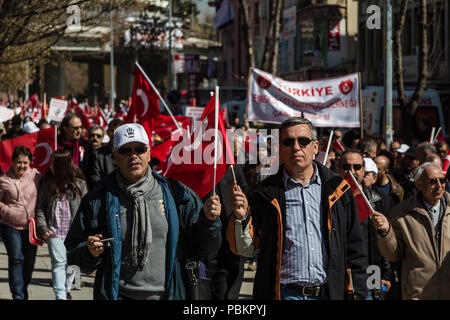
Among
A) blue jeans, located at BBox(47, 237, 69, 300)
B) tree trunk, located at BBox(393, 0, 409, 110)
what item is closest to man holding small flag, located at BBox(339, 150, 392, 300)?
blue jeans, located at BBox(47, 237, 69, 300)

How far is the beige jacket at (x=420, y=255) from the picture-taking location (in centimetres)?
577

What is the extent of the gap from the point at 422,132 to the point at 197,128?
34.4 ft

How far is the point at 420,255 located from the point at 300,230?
1.48m

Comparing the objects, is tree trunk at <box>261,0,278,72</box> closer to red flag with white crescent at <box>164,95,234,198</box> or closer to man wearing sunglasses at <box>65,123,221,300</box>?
red flag with white crescent at <box>164,95,234,198</box>

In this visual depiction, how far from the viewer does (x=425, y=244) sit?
229 inches

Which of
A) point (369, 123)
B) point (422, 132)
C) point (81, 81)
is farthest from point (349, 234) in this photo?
point (81, 81)

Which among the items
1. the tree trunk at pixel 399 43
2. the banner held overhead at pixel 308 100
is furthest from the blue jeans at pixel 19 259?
the tree trunk at pixel 399 43

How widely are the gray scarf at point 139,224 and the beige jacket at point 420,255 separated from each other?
6.23 ft

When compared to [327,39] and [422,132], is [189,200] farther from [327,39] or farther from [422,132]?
[327,39]

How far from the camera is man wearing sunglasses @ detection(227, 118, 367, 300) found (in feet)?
15.0

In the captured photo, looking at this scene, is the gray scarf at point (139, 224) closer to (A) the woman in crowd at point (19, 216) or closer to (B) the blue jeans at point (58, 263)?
(B) the blue jeans at point (58, 263)

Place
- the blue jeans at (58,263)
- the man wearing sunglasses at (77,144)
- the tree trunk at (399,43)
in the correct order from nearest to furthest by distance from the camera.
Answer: the blue jeans at (58,263), the man wearing sunglasses at (77,144), the tree trunk at (399,43)

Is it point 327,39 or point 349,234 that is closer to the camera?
point 349,234
